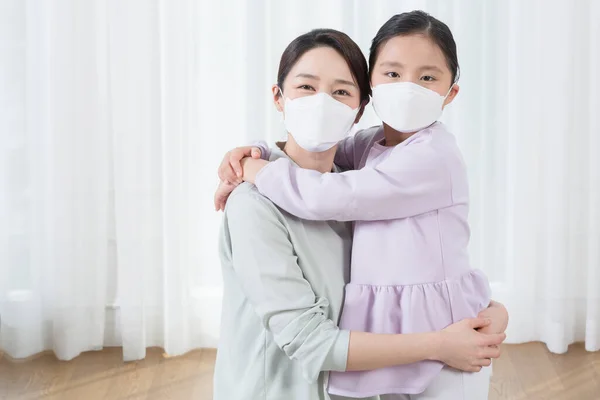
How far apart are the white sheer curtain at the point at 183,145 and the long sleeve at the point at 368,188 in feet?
5.02

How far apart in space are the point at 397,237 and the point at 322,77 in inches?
13.0

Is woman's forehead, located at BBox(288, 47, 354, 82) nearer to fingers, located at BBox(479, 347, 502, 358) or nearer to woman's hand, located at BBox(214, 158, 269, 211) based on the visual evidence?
woman's hand, located at BBox(214, 158, 269, 211)

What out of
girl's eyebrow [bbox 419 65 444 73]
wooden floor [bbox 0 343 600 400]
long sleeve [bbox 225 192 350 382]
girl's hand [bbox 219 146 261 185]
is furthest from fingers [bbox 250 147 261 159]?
wooden floor [bbox 0 343 600 400]

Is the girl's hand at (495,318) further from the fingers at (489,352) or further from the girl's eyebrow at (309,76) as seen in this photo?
the girl's eyebrow at (309,76)

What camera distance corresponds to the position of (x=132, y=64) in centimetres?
287

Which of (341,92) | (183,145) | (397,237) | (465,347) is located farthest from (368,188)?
(183,145)

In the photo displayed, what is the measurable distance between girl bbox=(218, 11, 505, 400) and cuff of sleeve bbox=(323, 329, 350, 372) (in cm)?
6

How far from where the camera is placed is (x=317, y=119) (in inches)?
58.1

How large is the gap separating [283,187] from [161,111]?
5.25 feet

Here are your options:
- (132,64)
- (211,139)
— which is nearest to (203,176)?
(211,139)

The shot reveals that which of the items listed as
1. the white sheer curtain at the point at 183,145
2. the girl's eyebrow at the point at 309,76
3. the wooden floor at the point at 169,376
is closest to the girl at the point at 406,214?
the girl's eyebrow at the point at 309,76

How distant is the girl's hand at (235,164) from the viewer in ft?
5.01

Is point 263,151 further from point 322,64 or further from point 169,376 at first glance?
point 169,376

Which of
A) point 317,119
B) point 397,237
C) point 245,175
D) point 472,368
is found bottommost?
point 472,368
